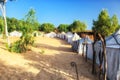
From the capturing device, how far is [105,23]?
6238 cm

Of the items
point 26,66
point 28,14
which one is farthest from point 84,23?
point 26,66

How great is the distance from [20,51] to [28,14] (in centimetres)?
419

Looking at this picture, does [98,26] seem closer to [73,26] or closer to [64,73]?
[73,26]

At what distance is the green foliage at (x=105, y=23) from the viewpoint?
60.9 metres

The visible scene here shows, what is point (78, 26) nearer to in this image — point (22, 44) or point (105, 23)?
point (105, 23)

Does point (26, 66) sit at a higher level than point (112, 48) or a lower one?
lower

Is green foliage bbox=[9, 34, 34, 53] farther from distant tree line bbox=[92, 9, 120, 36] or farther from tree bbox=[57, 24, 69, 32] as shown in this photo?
tree bbox=[57, 24, 69, 32]

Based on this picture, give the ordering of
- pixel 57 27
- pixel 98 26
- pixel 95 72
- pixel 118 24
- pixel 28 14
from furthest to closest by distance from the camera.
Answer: pixel 57 27
pixel 118 24
pixel 98 26
pixel 28 14
pixel 95 72

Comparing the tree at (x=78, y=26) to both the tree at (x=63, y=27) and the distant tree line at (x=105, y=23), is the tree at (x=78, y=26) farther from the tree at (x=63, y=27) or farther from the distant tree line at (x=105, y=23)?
the distant tree line at (x=105, y=23)

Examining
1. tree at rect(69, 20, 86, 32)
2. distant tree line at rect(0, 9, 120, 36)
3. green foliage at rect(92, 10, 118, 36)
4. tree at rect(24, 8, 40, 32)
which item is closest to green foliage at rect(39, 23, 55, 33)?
distant tree line at rect(0, 9, 120, 36)

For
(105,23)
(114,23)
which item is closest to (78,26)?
(114,23)

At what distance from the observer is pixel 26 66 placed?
14.1 metres

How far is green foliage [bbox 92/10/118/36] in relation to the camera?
60.9 metres

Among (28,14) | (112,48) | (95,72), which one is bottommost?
(95,72)
